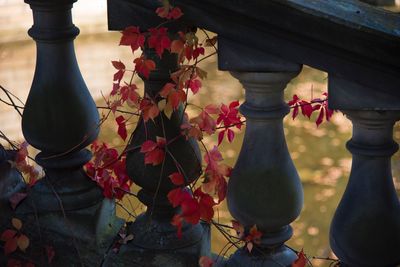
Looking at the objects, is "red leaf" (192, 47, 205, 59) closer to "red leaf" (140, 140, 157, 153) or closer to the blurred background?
"red leaf" (140, 140, 157, 153)

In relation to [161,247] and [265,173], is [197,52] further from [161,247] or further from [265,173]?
[161,247]

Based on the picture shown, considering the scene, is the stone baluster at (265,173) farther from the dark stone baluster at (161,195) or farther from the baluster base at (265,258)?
the dark stone baluster at (161,195)

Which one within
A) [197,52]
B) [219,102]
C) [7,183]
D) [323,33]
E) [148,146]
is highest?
[323,33]

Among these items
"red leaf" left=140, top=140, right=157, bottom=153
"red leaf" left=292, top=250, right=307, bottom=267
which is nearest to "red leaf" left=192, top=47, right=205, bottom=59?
"red leaf" left=140, top=140, right=157, bottom=153

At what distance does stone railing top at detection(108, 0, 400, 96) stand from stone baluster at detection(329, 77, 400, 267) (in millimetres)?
139

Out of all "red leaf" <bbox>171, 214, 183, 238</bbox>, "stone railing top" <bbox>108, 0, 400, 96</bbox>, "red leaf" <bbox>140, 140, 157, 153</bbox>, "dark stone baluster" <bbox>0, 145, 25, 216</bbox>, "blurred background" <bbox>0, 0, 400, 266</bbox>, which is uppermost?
"stone railing top" <bbox>108, 0, 400, 96</bbox>

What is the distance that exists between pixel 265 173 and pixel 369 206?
0.86 feet

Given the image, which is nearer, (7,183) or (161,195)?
(161,195)

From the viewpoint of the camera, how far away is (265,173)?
175 centimetres

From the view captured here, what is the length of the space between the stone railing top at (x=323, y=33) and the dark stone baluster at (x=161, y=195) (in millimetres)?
372

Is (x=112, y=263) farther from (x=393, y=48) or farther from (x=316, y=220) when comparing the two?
(x=316, y=220)

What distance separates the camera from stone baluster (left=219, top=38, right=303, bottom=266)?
5.51 feet

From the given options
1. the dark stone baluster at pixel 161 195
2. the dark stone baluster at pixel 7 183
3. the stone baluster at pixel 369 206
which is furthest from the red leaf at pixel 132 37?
the dark stone baluster at pixel 7 183

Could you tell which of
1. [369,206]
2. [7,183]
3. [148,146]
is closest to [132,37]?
[148,146]
